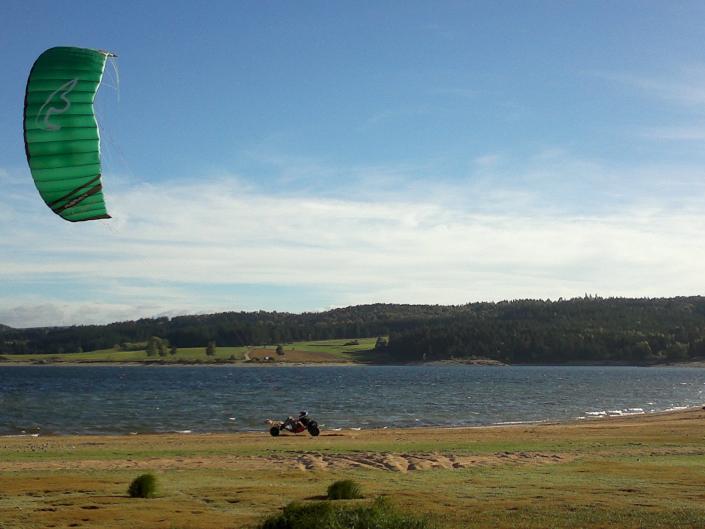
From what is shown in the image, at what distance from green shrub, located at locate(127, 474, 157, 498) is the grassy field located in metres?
0.21

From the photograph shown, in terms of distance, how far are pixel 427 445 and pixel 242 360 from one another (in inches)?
6387

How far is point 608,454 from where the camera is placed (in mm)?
26641

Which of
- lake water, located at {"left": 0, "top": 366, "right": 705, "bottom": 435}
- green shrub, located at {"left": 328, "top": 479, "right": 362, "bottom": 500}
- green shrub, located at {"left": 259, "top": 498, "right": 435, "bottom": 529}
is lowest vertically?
lake water, located at {"left": 0, "top": 366, "right": 705, "bottom": 435}

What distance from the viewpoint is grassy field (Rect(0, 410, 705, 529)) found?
15.2m

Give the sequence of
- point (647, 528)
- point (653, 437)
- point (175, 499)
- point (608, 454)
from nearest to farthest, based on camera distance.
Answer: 1. point (647, 528)
2. point (175, 499)
3. point (608, 454)
4. point (653, 437)

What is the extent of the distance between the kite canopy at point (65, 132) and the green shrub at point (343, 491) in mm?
7334

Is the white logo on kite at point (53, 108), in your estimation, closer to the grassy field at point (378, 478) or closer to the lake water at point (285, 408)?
the grassy field at point (378, 478)

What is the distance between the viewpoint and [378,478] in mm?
21234

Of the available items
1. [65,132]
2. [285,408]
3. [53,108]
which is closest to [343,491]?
[65,132]

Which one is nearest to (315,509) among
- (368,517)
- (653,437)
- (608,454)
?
(368,517)

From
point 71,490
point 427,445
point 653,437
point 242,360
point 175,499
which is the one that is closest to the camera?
point 175,499

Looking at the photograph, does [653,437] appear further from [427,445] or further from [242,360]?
[242,360]

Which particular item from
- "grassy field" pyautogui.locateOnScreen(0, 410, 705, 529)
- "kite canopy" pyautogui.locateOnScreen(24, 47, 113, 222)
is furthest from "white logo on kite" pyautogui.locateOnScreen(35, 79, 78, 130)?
"grassy field" pyautogui.locateOnScreen(0, 410, 705, 529)

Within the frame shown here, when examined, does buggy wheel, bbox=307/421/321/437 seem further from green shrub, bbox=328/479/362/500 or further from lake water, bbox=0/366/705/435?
green shrub, bbox=328/479/362/500
